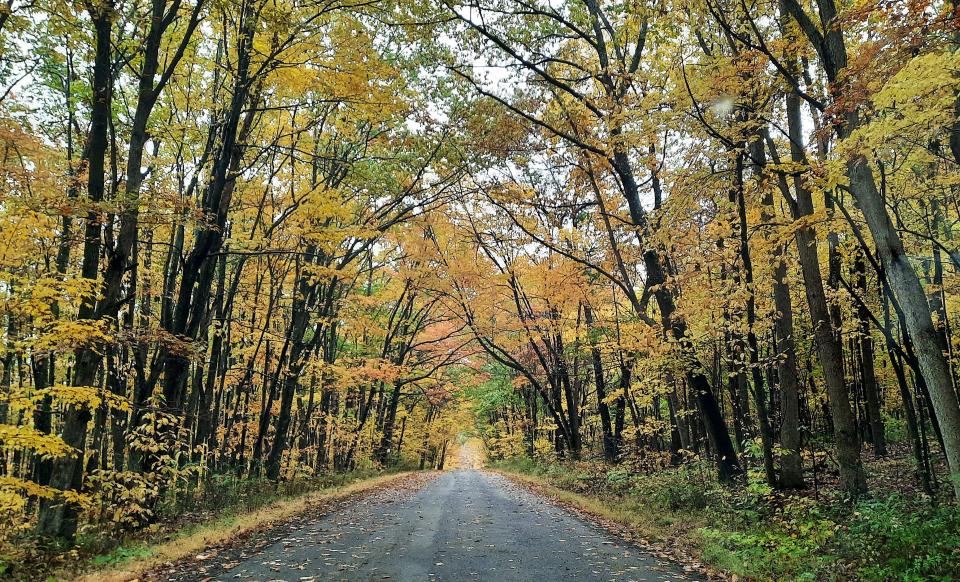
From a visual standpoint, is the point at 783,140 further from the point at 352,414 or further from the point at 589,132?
the point at 352,414

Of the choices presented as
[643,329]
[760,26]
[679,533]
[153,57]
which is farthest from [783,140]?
[153,57]

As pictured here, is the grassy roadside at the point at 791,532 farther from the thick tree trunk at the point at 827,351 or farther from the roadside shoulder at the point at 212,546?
the roadside shoulder at the point at 212,546

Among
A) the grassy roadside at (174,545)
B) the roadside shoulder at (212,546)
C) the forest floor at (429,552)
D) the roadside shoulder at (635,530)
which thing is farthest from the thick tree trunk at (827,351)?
the grassy roadside at (174,545)

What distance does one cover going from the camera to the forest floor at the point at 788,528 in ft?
17.7

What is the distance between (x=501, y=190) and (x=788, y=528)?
34.0 feet

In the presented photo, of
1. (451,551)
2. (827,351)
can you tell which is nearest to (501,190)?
(827,351)

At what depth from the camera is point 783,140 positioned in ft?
39.2

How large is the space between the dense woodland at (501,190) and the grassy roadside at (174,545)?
33.1 inches

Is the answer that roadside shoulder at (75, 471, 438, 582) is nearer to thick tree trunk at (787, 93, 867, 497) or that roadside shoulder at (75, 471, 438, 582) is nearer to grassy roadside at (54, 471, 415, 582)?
grassy roadside at (54, 471, 415, 582)

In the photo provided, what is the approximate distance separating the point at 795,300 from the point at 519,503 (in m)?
9.95

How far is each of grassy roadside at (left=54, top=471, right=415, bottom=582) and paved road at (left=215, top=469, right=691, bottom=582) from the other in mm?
909

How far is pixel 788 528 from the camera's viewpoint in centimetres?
712

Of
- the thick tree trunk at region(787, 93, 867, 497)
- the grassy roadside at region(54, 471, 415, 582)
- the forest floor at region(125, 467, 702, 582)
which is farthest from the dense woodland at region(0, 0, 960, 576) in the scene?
the forest floor at region(125, 467, 702, 582)

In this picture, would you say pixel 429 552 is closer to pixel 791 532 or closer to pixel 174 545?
pixel 174 545
